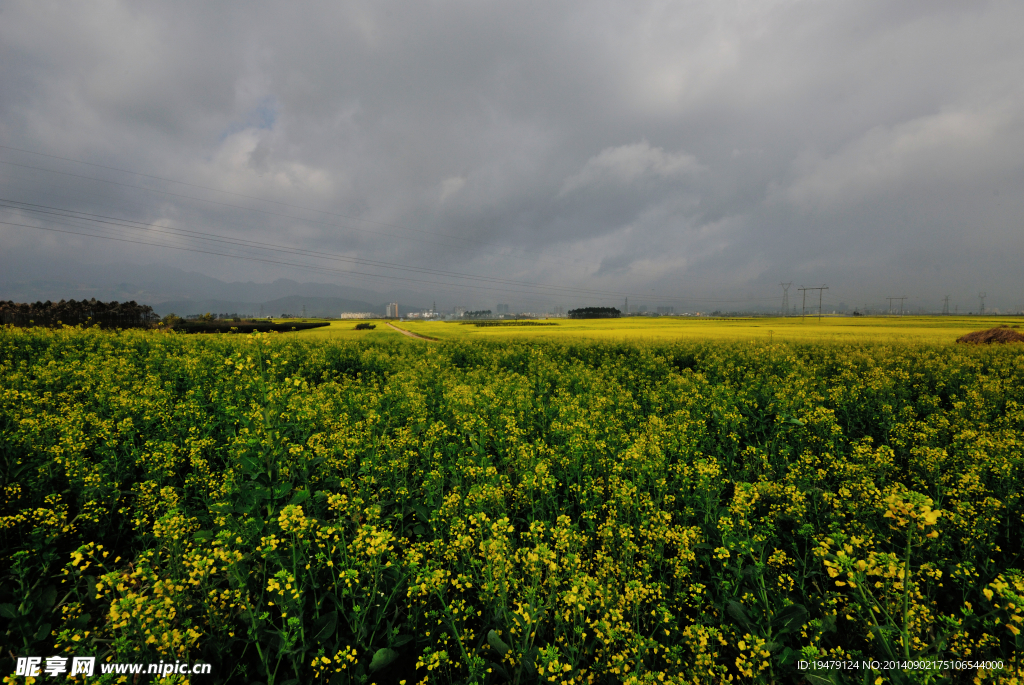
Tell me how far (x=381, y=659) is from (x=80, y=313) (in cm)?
5625

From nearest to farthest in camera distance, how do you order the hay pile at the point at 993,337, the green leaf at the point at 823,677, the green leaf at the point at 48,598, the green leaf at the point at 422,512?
1. the green leaf at the point at 823,677
2. the green leaf at the point at 48,598
3. the green leaf at the point at 422,512
4. the hay pile at the point at 993,337

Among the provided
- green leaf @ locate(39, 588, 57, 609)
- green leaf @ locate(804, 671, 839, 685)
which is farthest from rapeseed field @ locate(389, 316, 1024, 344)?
green leaf @ locate(39, 588, 57, 609)

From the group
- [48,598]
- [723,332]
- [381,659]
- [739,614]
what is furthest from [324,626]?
[723,332]

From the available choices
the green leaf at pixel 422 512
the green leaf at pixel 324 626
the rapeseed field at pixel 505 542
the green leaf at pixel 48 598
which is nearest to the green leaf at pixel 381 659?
the rapeseed field at pixel 505 542

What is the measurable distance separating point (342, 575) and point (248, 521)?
A: 3.19 feet

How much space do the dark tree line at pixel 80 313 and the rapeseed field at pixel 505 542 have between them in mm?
40377

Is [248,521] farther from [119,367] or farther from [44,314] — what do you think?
[44,314]

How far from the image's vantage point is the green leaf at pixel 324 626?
101 inches

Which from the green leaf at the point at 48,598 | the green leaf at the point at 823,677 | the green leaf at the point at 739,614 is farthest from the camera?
the green leaf at the point at 48,598

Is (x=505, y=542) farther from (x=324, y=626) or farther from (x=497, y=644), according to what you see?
(x=324, y=626)

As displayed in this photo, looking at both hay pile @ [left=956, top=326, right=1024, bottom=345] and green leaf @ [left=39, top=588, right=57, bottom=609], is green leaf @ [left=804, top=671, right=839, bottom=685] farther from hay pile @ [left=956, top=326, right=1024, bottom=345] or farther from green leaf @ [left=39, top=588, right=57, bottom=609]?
hay pile @ [left=956, top=326, right=1024, bottom=345]

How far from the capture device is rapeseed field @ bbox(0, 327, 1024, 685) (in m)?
2.40

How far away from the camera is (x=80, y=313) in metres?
36.6

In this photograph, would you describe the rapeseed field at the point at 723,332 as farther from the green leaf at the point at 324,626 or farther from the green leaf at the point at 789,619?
the green leaf at the point at 324,626
